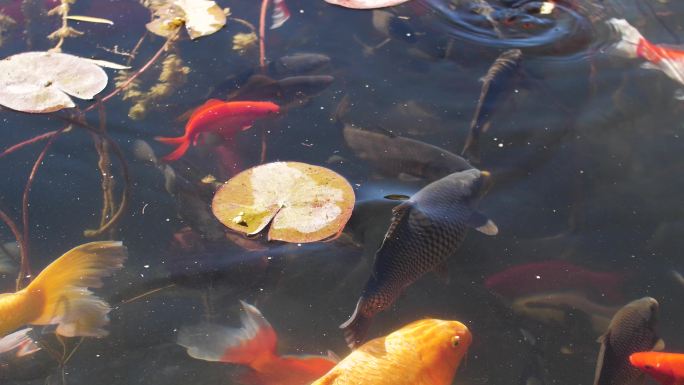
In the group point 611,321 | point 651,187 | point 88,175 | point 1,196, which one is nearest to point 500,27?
A: point 651,187

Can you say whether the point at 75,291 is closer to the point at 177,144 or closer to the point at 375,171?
the point at 177,144

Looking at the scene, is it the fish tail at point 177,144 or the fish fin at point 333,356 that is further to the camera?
the fish tail at point 177,144

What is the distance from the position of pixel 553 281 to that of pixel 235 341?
1217mm

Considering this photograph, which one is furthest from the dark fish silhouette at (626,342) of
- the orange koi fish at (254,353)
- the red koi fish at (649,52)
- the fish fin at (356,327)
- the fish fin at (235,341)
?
the red koi fish at (649,52)

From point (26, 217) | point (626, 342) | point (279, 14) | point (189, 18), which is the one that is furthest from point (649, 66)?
point (26, 217)

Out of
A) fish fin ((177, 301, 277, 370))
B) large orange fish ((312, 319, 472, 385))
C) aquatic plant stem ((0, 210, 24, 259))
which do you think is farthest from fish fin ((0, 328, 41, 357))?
large orange fish ((312, 319, 472, 385))

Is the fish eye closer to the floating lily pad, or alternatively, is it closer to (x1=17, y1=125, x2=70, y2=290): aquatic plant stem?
(x1=17, y1=125, x2=70, y2=290): aquatic plant stem

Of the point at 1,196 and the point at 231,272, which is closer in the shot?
the point at 231,272

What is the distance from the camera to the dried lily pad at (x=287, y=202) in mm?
2441

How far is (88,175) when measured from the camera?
9.34ft

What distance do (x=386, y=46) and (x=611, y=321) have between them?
6.34ft

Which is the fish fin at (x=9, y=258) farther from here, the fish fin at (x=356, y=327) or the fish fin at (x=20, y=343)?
the fish fin at (x=356, y=327)

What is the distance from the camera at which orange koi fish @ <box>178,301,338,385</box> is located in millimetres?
2172

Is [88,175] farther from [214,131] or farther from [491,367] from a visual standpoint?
[491,367]
